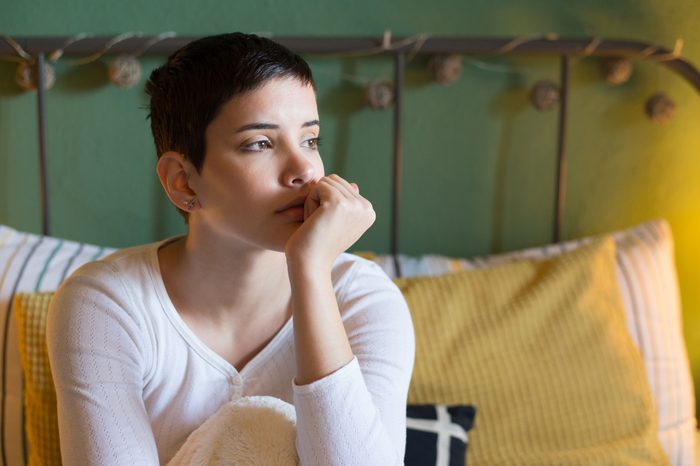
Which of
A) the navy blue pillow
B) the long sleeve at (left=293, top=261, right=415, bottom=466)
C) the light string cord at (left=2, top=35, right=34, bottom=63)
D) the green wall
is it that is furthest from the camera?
the green wall

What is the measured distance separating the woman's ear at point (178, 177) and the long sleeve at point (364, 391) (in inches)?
10.4

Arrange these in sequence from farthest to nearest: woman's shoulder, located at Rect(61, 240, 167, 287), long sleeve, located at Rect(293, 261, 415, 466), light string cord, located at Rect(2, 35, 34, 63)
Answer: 1. light string cord, located at Rect(2, 35, 34, 63)
2. woman's shoulder, located at Rect(61, 240, 167, 287)
3. long sleeve, located at Rect(293, 261, 415, 466)

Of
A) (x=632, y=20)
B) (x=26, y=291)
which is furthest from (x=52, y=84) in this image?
(x=632, y=20)

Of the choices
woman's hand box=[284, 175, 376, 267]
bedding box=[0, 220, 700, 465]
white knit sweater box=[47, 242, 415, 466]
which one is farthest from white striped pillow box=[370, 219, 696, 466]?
woman's hand box=[284, 175, 376, 267]

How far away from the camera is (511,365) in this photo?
1437 millimetres

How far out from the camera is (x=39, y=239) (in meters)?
1.54

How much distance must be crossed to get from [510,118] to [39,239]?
1.01m

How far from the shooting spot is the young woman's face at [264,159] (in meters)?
1.00

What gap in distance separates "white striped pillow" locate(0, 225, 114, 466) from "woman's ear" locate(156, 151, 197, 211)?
0.50m

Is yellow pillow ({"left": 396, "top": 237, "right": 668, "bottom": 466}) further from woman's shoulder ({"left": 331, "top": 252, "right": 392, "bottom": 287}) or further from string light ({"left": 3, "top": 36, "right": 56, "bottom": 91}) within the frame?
string light ({"left": 3, "top": 36, "right": 56, "bottom": 91})

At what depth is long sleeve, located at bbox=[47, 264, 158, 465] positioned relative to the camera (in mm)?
1024

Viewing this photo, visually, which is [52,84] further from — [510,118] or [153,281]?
[510,118]

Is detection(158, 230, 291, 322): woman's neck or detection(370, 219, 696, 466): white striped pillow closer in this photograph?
detection(158, 230, 291, 322): woman's neck

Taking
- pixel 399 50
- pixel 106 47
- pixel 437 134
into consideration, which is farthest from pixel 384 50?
pixel 106 47
